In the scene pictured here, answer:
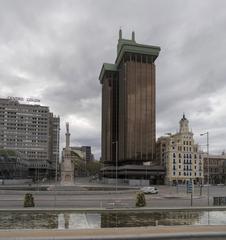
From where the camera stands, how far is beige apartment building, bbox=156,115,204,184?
188325 millimetres

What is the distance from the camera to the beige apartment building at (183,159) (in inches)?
A: 7414

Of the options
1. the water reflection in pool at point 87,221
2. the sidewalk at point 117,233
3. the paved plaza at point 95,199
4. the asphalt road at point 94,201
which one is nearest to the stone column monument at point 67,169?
the paved plaza at point 95,199

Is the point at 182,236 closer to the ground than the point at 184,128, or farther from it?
closer to the ground

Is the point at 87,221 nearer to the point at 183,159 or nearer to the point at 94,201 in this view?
the point at 94,201

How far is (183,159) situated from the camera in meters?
191

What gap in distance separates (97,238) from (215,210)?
2265 centimetres

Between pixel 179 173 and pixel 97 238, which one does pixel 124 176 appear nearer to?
pixel 179 173

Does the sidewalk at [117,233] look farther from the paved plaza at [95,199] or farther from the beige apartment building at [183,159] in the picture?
the beige apartment building at [183,159]

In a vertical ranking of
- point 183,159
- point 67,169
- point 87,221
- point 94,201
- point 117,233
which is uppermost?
point 183,159

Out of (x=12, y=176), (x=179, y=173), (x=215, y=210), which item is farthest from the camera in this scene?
(x=179, y=173)

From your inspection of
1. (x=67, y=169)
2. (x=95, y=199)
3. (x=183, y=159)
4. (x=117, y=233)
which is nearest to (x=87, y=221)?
(x=117, y=233)

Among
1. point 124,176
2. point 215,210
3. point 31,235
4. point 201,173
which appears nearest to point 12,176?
point 124,176

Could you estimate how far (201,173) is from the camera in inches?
7682

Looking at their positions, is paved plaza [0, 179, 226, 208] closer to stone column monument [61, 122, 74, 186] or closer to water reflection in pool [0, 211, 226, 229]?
water reflection in pool [0, 211, 226, 229]
